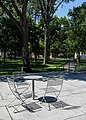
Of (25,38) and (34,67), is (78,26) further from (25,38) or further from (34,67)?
(25,38)

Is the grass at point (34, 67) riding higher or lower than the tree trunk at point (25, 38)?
lower

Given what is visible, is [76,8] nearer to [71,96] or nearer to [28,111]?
[71,96]

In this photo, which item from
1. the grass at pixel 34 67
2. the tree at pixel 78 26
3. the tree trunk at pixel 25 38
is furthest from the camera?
the tree at pixel 78 26

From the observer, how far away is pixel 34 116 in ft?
16.9

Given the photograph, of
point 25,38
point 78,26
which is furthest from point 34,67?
point 78,26

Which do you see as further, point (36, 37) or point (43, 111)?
point (36, 37)

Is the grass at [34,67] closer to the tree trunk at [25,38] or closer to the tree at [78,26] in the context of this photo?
the tree trunk at [25,38]

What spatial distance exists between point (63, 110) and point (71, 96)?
1.64 m

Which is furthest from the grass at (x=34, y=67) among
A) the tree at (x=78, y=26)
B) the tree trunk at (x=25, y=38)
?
the tree at (x=78, y=26)

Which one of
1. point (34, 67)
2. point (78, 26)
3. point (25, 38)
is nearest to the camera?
point (25, 38)

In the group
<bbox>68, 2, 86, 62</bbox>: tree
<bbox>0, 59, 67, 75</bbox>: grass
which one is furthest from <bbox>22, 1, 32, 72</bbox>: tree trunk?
<bbox>68, 2, 86, 62</bbox>: tree

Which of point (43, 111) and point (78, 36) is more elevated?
point (78, 36)

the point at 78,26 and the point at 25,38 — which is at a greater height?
the point at 78,26

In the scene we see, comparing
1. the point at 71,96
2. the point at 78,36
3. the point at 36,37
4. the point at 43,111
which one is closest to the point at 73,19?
the point at 78,36
